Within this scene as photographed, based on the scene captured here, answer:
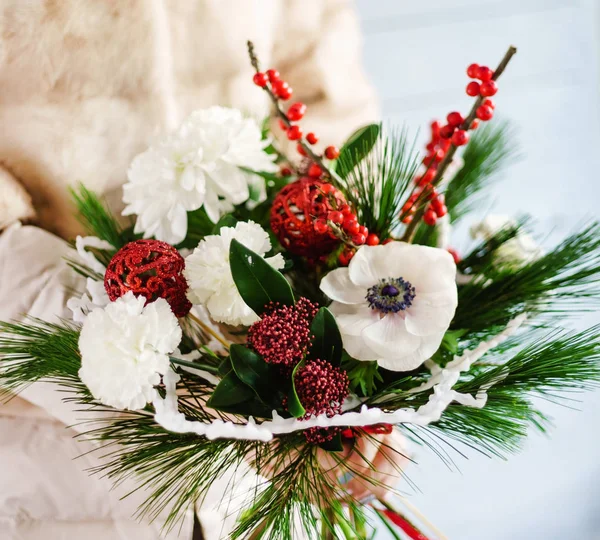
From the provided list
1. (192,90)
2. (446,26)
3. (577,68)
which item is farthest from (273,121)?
(577,68)

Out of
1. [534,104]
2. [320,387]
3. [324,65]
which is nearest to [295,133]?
[320,387]

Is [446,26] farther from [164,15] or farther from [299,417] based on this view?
[299,417]

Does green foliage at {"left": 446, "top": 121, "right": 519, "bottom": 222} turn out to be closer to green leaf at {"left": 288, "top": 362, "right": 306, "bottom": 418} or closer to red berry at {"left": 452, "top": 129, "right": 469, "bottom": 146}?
red berry at {"left": 452, "top": 129, "right": 469, "bottom": 146}

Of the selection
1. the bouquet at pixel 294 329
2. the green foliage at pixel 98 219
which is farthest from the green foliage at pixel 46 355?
the green foliage at pixel 98 219

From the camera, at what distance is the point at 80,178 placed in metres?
0.62

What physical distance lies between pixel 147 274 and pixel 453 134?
0.27 metres

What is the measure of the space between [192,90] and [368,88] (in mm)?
297

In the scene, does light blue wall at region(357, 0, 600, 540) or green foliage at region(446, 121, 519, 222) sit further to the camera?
light blue wall at region(357, 0, 600, 540)

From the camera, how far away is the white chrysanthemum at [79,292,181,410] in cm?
37

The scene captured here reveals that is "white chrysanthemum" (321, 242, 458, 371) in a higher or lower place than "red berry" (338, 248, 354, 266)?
lower

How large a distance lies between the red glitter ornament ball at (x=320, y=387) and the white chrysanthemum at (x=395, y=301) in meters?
0.02

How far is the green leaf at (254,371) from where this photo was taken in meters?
0.40

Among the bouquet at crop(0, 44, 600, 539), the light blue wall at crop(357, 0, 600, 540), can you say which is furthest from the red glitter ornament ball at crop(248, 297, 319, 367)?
the light blue wall at crop(357, 0, 600, 540)

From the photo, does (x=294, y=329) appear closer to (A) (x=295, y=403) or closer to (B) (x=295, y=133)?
(A) (x=295, y=403)
